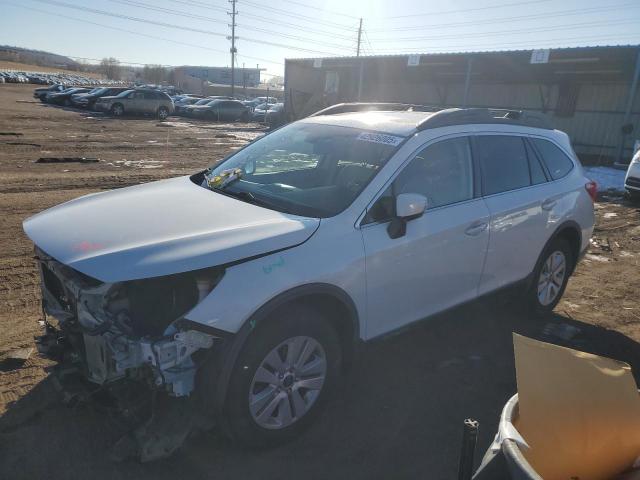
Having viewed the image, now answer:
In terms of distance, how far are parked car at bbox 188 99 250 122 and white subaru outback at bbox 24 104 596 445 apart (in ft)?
100

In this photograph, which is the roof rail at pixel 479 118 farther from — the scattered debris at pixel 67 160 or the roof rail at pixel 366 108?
the scattered debris at pixel 67 160

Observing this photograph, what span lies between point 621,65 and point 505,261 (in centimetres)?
1979

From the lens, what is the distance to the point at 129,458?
2.80 m

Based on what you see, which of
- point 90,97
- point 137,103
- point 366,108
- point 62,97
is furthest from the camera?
point 62,97

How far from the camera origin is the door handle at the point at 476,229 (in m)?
3.80

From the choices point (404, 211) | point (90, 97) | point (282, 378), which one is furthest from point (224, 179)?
point (90, 97)

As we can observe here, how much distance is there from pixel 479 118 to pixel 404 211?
5.10 feet

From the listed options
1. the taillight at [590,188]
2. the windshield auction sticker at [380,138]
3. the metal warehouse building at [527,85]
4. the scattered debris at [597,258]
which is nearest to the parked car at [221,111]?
the metal warehouse building at [527,85]

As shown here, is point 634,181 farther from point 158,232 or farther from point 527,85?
point 527,85

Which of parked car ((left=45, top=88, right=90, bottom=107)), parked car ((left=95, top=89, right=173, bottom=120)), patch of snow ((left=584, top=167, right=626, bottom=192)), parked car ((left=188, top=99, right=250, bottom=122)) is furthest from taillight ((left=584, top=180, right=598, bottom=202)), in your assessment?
parked car ((left=45, top=88, right=90, bottom=107))

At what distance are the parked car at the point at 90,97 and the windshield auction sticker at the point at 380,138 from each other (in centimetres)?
3184

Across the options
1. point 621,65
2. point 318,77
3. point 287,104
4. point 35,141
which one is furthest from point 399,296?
point 318,77

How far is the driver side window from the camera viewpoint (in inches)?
130

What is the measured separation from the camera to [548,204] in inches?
182
